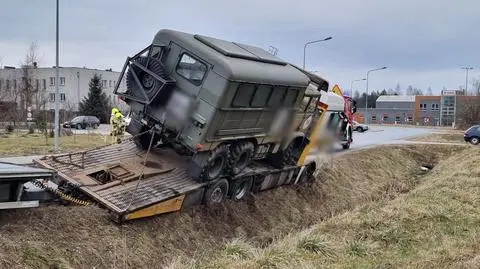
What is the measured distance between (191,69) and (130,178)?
2.33 metres

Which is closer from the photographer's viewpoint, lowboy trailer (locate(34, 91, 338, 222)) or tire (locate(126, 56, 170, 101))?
lowboy trailer (locate(34, 91, 338, 222))

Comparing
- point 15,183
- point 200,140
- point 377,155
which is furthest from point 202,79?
point 377,155

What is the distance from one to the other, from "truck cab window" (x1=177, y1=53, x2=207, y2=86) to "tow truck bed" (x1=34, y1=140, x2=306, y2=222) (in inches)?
69.8

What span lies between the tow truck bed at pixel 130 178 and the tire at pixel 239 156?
243mm

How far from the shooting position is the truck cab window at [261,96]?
10.9m

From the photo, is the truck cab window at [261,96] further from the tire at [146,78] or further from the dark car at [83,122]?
the dark car at [83,122]

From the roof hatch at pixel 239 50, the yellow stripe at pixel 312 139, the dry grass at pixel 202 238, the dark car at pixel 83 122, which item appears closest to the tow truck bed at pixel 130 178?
the dry grass at pixel 202 238

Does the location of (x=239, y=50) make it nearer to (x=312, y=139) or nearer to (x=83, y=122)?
(x=312, y=139)

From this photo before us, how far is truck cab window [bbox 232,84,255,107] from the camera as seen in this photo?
10.3 meters

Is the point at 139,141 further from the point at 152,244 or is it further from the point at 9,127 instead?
the point at 9,127

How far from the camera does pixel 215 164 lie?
36.7 feet

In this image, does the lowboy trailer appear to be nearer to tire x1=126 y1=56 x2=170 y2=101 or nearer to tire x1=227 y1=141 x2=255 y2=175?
tire x1=227 y1=141 x2=255 y2=175

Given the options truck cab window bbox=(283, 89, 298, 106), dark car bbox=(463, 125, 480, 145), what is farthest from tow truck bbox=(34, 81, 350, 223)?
dark car bbox=(463, 125, 480, 145)

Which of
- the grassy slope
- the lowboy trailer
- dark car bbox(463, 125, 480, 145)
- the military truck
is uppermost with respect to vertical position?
the military truck
